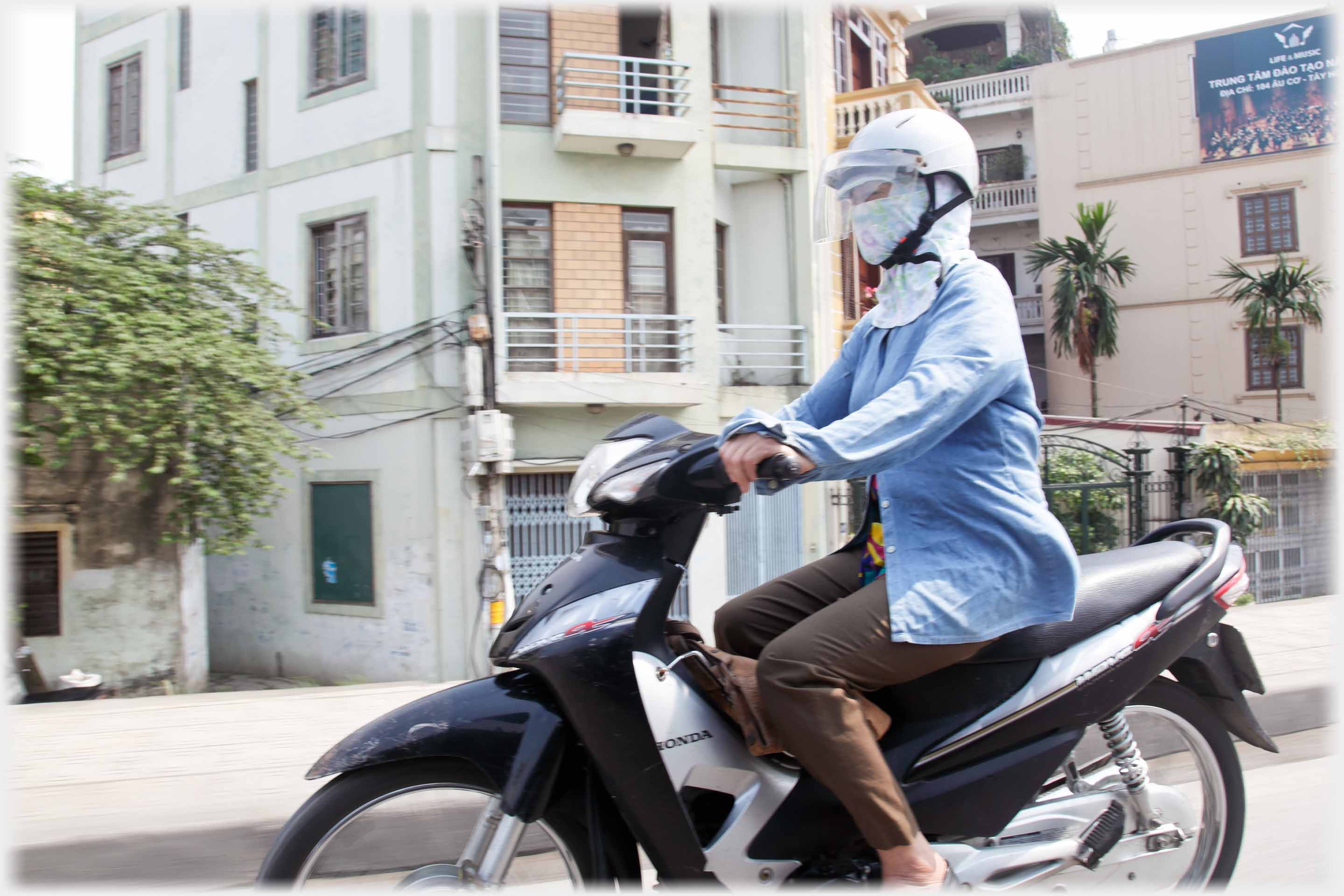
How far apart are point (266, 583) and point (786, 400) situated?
663 cm

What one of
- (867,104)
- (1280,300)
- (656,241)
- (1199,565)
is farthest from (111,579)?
(1280,300)

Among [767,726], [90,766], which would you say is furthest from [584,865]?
[90,766]

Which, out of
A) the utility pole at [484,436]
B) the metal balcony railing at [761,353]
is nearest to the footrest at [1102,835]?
the utility pole at [484,436]

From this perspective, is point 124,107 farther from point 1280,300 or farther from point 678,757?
point 1280,300

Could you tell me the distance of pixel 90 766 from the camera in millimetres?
3564

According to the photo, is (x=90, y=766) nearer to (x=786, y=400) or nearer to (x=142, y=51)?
(x=786, y=400)

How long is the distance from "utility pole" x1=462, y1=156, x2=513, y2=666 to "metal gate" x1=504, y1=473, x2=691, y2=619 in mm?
190

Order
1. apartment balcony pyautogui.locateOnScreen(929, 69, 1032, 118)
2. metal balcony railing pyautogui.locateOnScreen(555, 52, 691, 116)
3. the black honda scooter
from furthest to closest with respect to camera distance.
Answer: apartment balcony pyautogui.locateOnScreen(929, 69, 1032, 118) < metal balcony railing pyautogui.locateOnScreen(555, 52, 691, 116) < the black honda scooter

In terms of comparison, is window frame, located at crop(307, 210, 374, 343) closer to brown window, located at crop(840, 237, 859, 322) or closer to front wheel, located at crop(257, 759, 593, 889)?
brown window, located at crop(840, 237, 859, 322)

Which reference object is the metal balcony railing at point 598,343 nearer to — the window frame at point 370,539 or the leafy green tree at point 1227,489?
the window frame at point 370,539

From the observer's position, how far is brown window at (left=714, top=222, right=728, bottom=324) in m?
11.4

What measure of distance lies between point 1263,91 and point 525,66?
1516cm

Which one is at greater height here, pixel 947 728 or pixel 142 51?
pixel 142 51

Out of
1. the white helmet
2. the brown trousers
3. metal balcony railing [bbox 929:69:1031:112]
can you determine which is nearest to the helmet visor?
the white helmet
